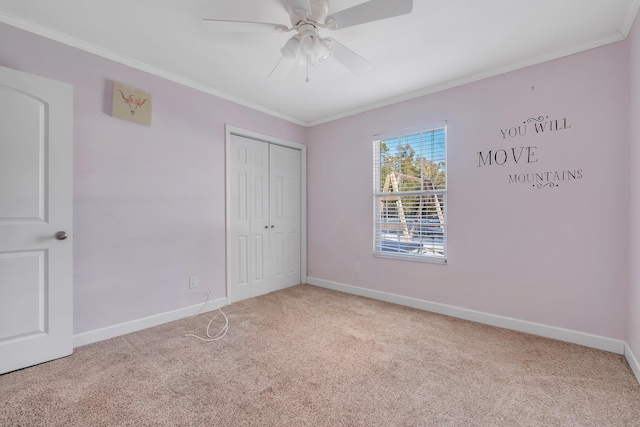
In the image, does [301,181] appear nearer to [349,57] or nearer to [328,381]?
[349,57]

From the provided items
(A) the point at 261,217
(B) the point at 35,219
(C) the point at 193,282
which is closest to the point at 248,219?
(A) the point at 261,217

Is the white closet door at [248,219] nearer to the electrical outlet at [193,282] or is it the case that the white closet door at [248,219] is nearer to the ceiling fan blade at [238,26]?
the electrical outlet at [193,282]

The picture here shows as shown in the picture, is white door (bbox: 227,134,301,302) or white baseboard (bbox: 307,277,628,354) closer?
white baseboard (bbox: 307,277,628,354)

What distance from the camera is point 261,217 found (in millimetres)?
3693

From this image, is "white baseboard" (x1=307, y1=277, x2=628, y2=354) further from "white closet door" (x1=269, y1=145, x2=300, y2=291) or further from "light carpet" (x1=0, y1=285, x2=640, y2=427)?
"white closet door" (x1=269, y1=145, x2=300, y2=291)

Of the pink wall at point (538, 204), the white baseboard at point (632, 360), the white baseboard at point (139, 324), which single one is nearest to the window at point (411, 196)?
the pink wall at point (538, 204)

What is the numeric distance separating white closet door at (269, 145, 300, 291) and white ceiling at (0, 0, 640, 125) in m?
1.16

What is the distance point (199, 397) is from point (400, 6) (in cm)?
244

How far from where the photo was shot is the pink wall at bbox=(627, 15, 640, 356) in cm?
183

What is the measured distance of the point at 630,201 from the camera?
6.61 feet

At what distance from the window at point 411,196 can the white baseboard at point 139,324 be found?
2.10 meters

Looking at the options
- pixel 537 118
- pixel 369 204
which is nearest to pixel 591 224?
pixel 537 118

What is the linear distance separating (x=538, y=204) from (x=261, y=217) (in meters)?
2.93

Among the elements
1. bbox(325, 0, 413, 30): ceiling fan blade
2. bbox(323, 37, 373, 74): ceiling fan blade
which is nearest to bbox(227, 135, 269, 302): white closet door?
bbox(323, 37, 373, 74): ceiling fan blade
